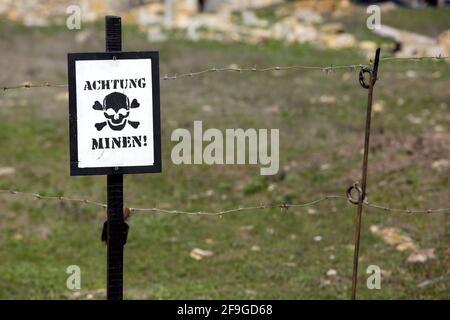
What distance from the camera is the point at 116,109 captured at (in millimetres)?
6730

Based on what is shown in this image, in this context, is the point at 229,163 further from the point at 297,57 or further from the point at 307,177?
the point at 297,57

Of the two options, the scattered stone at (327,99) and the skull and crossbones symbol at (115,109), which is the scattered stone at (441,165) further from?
the skull and crossbones symbol at (115,109)

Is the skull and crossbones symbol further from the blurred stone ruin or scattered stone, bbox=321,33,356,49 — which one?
scattered stone, bbox=321,33,356,49

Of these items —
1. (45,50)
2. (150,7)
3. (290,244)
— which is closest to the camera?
(290,244)

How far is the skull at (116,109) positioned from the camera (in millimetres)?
6719

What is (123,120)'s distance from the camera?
265 inches

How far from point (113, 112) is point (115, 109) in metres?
0.03

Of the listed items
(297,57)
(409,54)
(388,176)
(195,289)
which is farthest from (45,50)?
(195,289)

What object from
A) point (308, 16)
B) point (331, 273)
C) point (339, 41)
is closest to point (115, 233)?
point (331, 273)

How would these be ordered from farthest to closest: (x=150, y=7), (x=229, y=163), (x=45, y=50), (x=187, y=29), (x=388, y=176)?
(x=150, y=7) < (x=187, y=29) < (x=45, y=50) < (x=229, y=163) < (x=388, y=176)

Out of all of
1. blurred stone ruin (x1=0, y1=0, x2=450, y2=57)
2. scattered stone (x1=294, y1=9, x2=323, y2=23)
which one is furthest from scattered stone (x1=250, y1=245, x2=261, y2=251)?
scattered stone (x1=294, y1=9, x2=323, y2=23)

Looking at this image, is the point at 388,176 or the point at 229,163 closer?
the point at 388,176

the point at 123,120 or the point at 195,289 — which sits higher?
the point at 123,120
